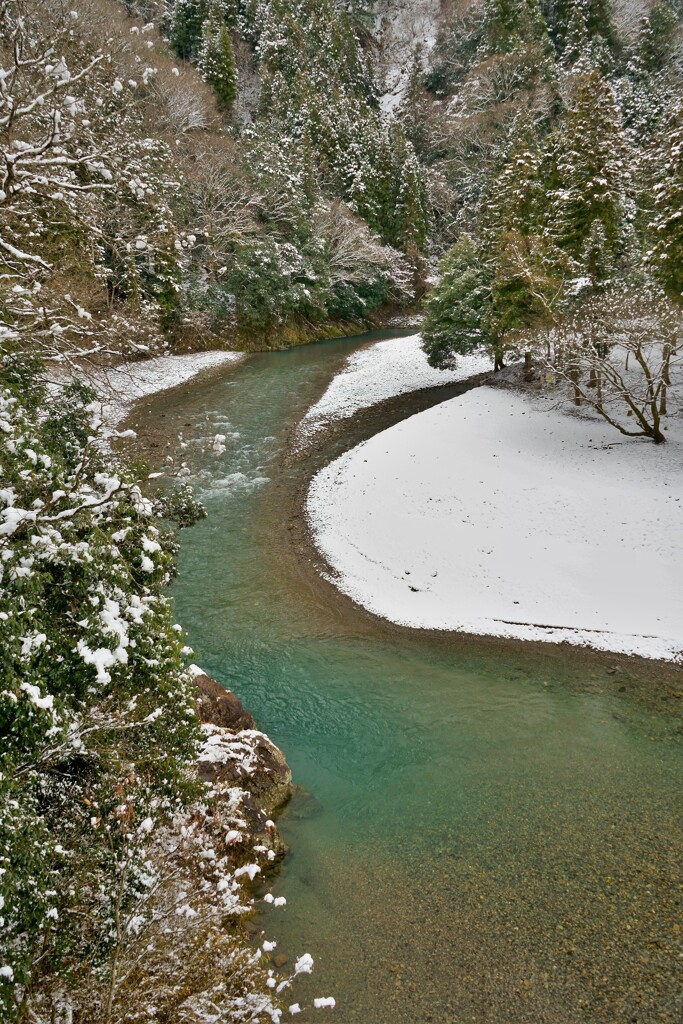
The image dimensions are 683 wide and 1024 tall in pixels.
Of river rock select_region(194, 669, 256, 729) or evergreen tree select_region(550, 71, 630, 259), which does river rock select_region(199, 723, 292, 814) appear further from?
evergreen tree select_region(550, 71, 630, 259)

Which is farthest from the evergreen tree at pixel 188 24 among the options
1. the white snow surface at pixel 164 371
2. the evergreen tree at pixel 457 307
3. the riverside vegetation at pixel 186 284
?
the evergreen tree at pixel 457 307

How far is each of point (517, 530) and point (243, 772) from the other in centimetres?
1019

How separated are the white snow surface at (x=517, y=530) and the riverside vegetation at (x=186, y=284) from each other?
3234mm

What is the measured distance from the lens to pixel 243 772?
27.6 ft

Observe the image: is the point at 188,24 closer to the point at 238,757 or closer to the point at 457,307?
the point at 457,307

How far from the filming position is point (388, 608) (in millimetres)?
13820

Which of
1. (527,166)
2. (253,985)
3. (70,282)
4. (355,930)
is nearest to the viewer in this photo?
(253,985)

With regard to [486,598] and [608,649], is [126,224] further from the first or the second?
[608,649]

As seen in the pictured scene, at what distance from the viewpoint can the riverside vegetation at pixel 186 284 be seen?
512 centimetres

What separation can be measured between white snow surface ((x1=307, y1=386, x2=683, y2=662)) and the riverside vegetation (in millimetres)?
3234

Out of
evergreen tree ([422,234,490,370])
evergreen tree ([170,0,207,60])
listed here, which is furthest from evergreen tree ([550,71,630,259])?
evergreen tree ([170,0,207,60])

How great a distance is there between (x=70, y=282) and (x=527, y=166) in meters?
21.9

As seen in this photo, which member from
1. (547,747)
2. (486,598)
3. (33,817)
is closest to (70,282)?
(486,598)

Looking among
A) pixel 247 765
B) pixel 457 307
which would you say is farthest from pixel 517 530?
pixel 457 307
